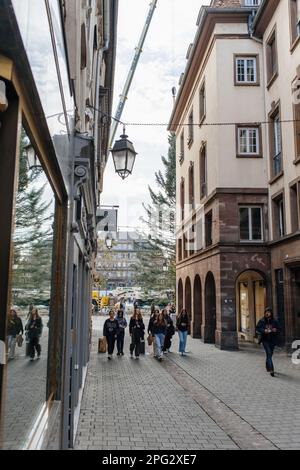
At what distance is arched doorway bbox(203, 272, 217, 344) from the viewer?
22406mm

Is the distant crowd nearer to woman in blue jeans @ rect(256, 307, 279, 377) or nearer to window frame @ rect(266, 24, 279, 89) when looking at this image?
woman in blue jeans @ rect(256, 307, 279, 377)

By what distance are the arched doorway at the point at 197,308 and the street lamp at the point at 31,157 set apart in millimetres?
22927

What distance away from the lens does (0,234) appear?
6.66 feet

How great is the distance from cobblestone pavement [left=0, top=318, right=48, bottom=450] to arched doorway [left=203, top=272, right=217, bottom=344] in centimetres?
1959

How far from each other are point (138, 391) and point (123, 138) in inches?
220

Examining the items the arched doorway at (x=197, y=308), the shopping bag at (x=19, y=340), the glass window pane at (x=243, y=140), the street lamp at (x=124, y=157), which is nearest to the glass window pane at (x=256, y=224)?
the glass window pane at (x=243, y=140)

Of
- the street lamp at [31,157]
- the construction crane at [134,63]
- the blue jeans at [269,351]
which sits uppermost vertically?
the construction crane at [134,63]

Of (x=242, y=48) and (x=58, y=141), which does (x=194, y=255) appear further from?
(x=58, y=141)

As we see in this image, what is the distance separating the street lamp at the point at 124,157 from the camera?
9.23 metres

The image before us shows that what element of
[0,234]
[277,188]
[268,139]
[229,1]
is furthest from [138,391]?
[229,1]

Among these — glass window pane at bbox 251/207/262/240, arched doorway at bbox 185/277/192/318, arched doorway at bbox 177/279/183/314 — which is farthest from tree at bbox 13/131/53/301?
arched doorway at bbox 177/279/183/314

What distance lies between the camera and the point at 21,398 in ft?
8.70

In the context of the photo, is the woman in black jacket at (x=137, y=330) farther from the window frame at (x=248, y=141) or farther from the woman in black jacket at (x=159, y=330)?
the window frame at (x=248, y=141)

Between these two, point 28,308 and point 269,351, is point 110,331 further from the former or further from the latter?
point 28,308
